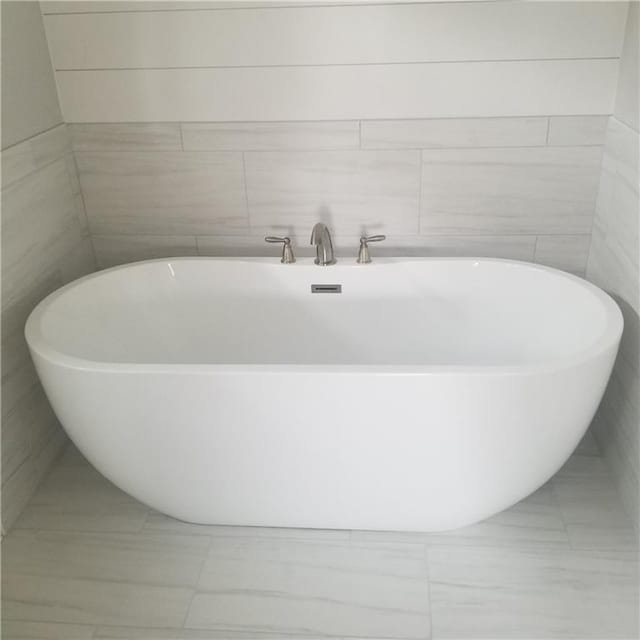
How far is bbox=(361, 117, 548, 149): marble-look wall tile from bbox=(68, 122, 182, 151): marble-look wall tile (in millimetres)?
690

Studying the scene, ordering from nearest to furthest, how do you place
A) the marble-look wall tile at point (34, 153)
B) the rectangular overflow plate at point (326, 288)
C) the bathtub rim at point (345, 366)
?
the bathtub rim at point (345, 366) → the marble-look wall tile at point (34, 153) → the rectangular overflow plate at point (326, 288)

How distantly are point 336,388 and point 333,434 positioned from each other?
0.45 feet

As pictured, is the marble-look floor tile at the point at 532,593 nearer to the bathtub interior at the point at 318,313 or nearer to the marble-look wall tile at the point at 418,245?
the bathtub interior at the point at 318,313

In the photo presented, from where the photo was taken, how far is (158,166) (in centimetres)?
232

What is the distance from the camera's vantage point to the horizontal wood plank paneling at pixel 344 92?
2059 millimetres

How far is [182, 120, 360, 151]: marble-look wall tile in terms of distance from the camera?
86.4 inches

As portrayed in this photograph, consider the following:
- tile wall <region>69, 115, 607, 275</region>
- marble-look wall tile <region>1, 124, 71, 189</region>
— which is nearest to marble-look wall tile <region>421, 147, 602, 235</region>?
tile wall <region>69, 115, 607, 275</region>

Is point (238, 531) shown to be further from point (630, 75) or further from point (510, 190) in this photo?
point (630, 75)

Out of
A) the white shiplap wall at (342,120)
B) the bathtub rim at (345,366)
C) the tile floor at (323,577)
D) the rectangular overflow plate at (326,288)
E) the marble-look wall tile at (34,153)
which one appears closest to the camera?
the bathtub rim at (345,366)

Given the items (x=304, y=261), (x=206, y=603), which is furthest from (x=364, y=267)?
(x=206, y=603)

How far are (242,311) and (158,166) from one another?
2.02 ft

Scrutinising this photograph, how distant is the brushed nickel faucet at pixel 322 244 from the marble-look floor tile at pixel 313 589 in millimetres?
939

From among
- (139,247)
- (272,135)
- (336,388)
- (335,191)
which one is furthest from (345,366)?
(139,247)

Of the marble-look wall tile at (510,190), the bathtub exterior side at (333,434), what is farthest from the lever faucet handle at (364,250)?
the bathtub exterior side at (333,434)
